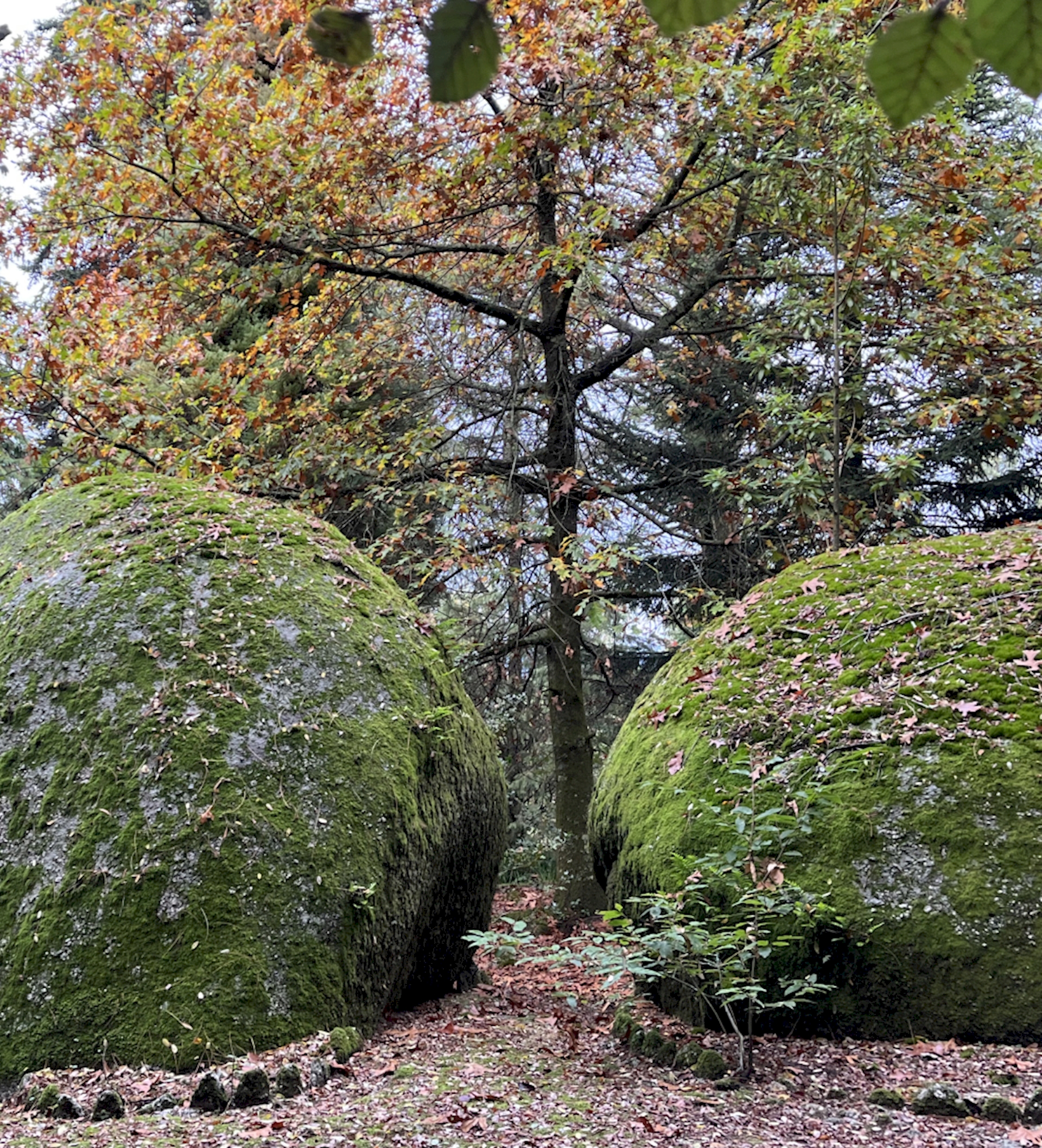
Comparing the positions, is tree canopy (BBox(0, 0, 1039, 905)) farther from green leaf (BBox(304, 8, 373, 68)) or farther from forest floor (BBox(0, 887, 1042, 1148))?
green leaf (BBox(304, 8, 373, 68))

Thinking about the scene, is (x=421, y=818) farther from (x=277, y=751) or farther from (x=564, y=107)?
(x=564, y=107)

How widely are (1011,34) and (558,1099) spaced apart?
375 cm

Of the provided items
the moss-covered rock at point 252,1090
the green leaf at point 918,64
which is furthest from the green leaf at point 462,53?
the moss-covered rock at point 252,1090

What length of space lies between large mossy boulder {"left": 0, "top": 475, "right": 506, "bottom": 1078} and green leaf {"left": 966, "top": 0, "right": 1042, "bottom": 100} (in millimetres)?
4284

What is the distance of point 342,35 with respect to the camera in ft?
1.85

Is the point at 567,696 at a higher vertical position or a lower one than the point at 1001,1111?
higher

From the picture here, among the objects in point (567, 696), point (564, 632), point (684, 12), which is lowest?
point (567, 696)

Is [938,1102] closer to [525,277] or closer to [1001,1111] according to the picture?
[1001,1111]

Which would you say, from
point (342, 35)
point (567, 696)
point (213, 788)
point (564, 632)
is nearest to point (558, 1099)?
point (213, 788)

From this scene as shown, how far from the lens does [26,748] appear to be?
4.62 metres

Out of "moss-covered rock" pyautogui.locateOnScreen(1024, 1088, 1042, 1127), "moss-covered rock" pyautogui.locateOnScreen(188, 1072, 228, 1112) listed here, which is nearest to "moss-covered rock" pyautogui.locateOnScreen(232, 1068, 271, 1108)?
"moss-covered rock" pyautogui.locateOnScreen(188, 1072, 228, 1112)

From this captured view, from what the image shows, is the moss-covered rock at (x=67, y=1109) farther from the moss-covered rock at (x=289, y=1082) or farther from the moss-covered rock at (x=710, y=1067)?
the moss-covered rock at (x=710, y=1067)

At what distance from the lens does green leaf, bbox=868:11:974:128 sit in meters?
0.49

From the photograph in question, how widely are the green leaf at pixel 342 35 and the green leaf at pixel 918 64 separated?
286 mm
